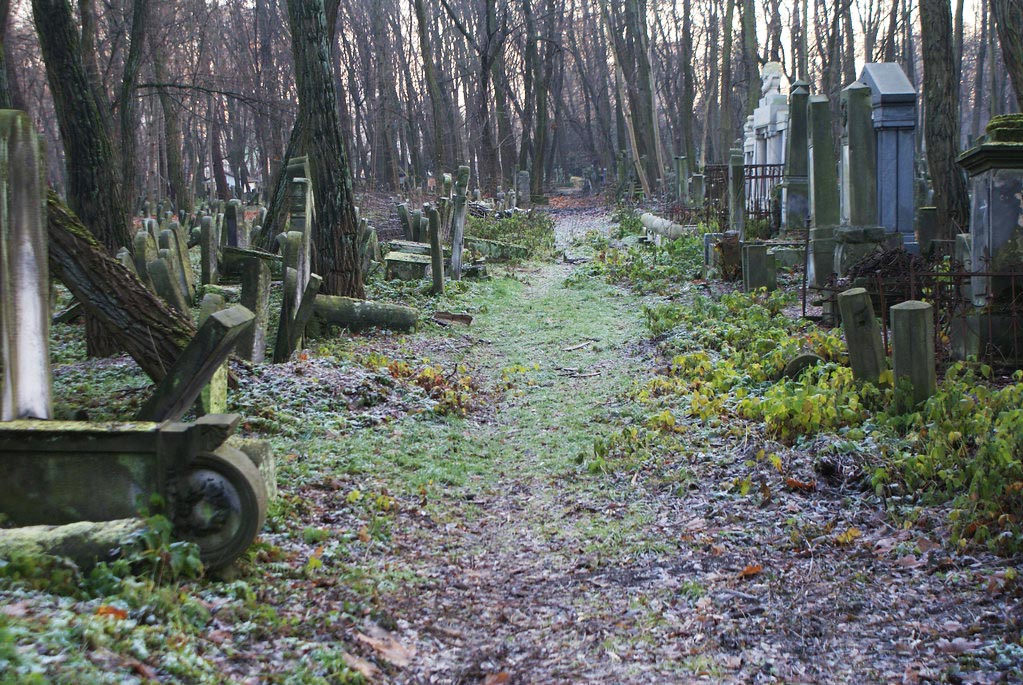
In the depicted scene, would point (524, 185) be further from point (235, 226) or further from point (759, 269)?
point (759, 269)

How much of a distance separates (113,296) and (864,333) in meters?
5.40

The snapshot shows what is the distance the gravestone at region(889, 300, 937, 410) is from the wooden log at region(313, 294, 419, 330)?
6.51 metres

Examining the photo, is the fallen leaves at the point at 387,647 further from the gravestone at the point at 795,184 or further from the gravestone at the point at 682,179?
the gravestone at the point at 682,179

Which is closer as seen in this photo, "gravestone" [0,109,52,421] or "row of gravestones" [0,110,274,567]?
"row of gravestones" [0,110,274,567]

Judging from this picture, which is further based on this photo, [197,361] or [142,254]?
[142,254]

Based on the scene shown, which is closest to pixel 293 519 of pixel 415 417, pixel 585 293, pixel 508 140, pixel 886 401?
pixel 415 417

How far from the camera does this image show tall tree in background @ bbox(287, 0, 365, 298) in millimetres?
12227

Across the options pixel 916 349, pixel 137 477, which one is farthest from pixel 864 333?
pixel 137 477

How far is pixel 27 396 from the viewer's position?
4926mm

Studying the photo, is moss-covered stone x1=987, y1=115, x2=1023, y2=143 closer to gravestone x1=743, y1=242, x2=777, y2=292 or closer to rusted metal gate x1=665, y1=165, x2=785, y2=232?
gravestone x1=743, y1=242, x2=777, y2=292

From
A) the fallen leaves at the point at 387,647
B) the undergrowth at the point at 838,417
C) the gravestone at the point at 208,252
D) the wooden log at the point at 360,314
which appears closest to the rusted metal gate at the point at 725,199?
the undergrowth at the point at 838,417

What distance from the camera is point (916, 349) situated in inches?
255

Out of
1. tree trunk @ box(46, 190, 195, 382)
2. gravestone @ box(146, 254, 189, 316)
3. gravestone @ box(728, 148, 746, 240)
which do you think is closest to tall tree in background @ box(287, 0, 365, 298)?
gravestone @ box(146, 254, 189, 316)

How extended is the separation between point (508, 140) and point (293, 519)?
35.7 m
